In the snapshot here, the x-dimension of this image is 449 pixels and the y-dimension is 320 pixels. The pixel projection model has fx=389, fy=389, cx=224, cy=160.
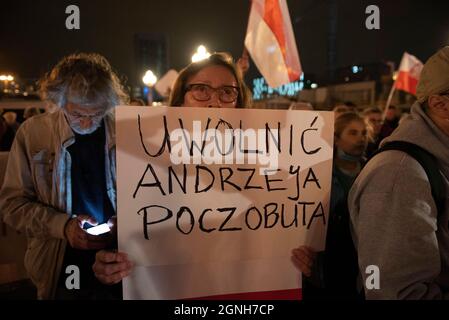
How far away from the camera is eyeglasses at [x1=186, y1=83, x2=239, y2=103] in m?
1.99

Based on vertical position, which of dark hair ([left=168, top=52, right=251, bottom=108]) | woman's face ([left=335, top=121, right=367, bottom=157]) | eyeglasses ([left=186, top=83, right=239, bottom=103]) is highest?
dark hair ([left=168, top=52, right=251, bottom=108])

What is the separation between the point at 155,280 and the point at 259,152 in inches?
25.3

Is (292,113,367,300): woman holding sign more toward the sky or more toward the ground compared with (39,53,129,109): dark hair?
more toward the ground

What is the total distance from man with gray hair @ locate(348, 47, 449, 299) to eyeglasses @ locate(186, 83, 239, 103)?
83cm

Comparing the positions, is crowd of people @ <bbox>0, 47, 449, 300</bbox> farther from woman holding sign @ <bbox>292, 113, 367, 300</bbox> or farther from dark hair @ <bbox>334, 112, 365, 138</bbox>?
dark hair @ <bbox>334, 112, 365, 138</bbox>

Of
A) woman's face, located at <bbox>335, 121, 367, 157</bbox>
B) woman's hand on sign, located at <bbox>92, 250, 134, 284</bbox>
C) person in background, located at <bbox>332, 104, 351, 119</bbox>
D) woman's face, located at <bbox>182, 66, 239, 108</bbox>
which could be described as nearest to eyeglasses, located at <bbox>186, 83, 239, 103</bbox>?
woman's face, located at <bbox>182, 66, 239, 108</bbox>

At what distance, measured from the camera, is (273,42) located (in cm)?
348

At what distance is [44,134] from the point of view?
1827 millimetres

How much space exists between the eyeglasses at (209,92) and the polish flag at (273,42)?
1.47m

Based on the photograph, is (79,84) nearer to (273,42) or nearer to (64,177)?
(64,177)

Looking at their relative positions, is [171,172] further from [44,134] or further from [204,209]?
[44,134]

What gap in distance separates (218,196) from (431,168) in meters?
0.76

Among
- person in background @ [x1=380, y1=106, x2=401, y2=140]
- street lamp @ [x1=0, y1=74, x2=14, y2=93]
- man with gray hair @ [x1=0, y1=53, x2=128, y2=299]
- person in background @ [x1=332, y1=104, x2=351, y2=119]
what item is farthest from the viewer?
street lamp @ [x1=0, y1=74, x2=14, y2=93]
